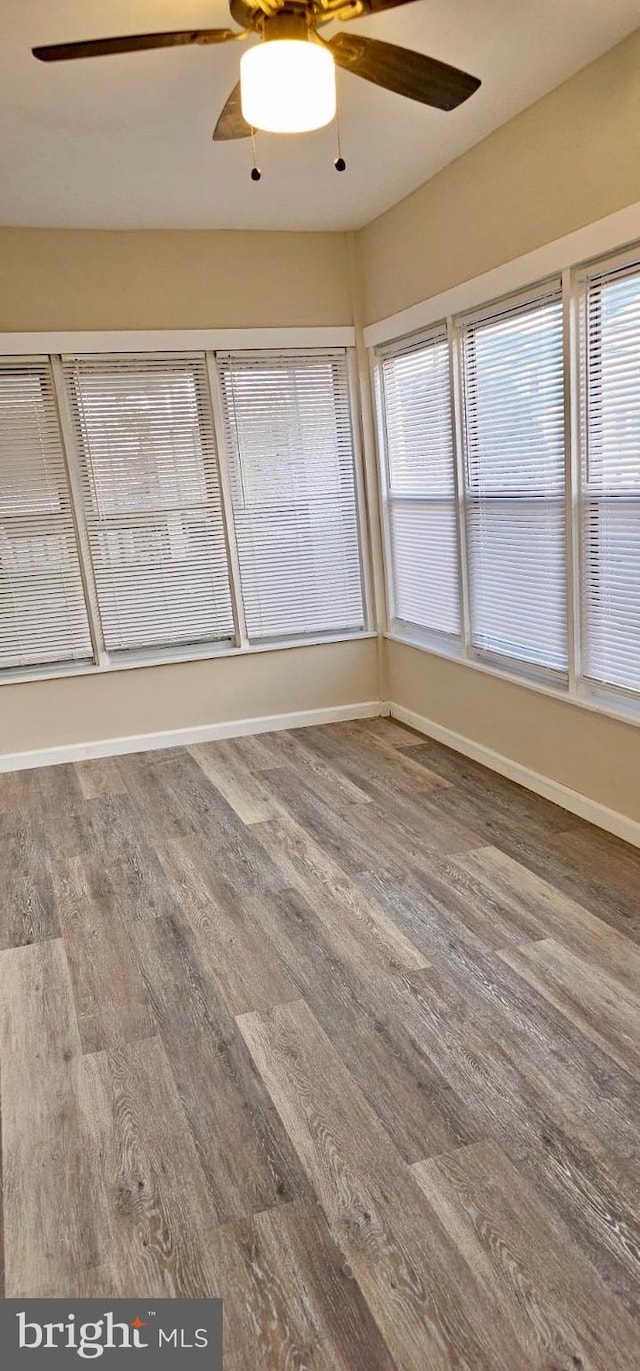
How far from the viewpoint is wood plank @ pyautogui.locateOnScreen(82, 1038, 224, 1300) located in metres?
1.67

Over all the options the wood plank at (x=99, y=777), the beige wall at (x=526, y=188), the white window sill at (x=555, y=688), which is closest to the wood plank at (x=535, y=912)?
the white window sill at (x=555, y=688)

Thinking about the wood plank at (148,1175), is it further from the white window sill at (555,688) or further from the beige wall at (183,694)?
the beige wall at (183,694)

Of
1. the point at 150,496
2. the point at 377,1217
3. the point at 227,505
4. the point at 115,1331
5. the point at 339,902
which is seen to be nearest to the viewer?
the point at 115,1331

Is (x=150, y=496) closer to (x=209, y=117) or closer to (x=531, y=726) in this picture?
(x=209, y=117)

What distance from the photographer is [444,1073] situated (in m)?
2.16

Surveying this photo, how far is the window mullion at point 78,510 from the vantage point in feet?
14.8

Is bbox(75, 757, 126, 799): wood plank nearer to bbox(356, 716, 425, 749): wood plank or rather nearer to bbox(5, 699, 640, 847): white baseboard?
bbox(5, 699, 640, 847): white baseboard

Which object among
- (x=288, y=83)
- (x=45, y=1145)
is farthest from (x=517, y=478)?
(x=45, y=1145)

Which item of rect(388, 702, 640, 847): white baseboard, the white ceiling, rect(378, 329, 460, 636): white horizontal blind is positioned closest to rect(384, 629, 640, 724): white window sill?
rect(378, 329, 460, 636): white horizontal blind

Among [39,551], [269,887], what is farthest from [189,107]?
[269,887]

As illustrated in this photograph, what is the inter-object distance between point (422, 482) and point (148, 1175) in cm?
353

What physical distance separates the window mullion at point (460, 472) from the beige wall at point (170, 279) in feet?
3.67

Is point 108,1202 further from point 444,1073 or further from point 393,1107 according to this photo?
point 444,1073

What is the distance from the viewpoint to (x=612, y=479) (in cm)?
314
